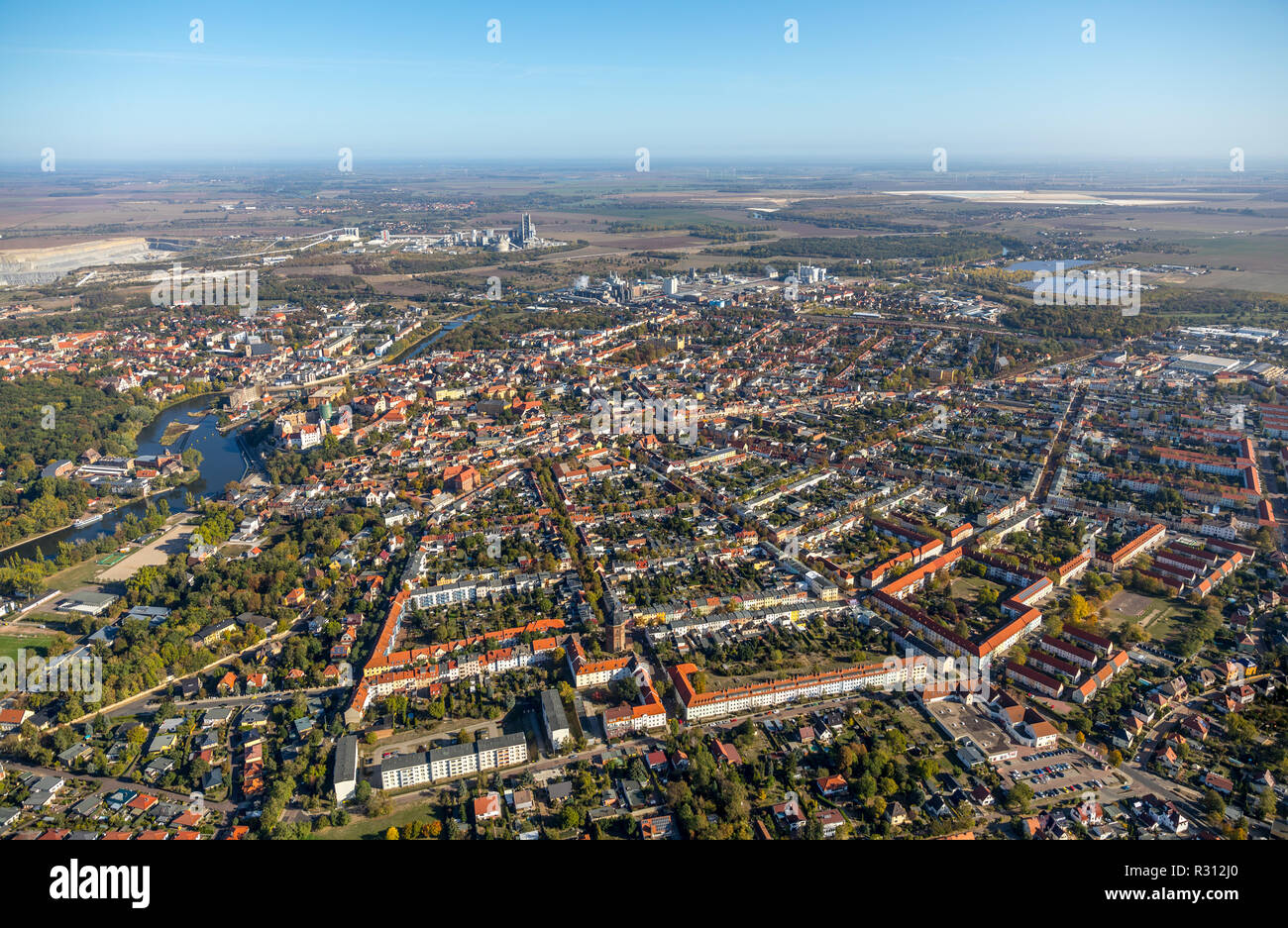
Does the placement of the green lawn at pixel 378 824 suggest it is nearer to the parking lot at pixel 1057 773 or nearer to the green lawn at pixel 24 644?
the green lawn at pixel 24 644

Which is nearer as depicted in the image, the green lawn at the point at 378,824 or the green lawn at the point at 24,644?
the green lawn at the point at 378,824

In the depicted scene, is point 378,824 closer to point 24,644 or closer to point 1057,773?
point 24,644

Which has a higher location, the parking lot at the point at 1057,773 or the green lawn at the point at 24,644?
the green lawn at the point at 24,644

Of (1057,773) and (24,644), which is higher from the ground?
(24,644)

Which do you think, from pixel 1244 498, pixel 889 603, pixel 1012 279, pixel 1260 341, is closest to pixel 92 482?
pixel 889 603

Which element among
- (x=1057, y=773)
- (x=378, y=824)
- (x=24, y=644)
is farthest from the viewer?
(x=24, y=644)

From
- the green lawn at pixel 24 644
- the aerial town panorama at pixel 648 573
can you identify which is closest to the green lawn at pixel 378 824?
the aerial town panorama at pixel 648 573

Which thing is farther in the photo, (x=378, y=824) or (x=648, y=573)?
(x=648, y=573)

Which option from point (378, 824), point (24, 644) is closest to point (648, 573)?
point (378, 824)

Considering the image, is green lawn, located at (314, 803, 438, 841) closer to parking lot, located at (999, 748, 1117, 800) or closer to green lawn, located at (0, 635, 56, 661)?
green lawn, located at (0, 635, 56, 661)
